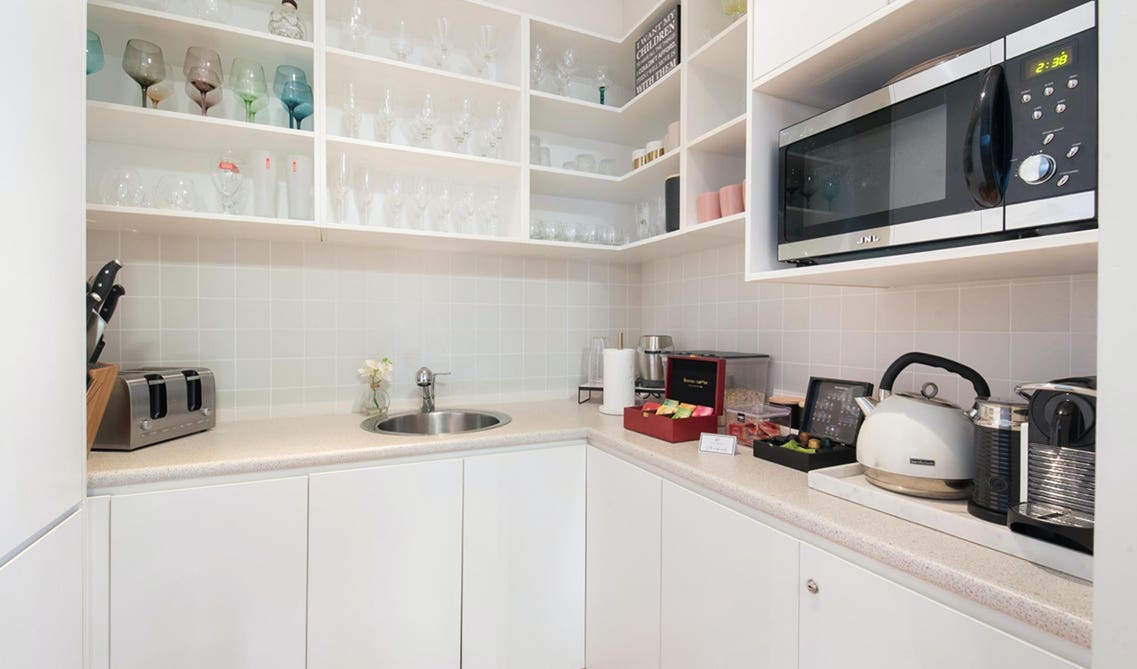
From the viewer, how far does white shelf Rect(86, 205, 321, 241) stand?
148cm

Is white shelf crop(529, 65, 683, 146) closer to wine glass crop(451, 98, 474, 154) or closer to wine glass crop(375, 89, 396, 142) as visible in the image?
wine glass crop(451, 98, 474, 154)

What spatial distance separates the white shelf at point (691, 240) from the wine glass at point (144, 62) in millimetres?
1645

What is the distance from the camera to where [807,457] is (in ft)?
3.89

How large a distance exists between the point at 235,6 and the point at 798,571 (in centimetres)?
244

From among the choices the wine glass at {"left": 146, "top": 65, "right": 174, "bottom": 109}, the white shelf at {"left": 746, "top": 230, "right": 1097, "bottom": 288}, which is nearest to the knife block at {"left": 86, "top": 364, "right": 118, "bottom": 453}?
the wine glass at {"left": 146, "top": 65, "right": 174, "bottom": 109}

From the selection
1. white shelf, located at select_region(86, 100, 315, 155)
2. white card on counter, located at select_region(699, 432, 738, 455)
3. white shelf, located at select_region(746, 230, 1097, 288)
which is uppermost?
white shelf, located at select_region(86, 100, 315, 155)

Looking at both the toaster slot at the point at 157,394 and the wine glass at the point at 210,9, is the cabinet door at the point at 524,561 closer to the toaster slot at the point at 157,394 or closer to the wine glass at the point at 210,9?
the toaster slot at the point at 157,394

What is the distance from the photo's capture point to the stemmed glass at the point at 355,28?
1799 millimetres

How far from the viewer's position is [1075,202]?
2.38ft

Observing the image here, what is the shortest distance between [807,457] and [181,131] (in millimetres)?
2029

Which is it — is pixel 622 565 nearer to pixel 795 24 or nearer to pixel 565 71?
pixel 795 24

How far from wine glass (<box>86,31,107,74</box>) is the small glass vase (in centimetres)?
125

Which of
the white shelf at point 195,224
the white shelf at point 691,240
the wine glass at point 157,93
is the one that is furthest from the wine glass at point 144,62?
the white shelf at point 691,240

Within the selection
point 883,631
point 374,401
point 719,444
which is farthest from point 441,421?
point 883,631
